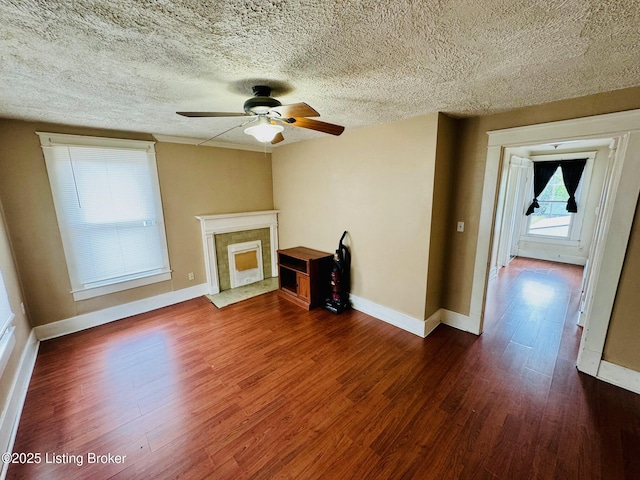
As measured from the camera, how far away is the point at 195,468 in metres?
1.52

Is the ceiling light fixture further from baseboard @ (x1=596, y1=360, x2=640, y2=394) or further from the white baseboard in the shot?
the white baseboard

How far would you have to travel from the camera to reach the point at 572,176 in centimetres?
514

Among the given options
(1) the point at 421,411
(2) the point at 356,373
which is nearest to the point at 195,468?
(2) the point at 356,373

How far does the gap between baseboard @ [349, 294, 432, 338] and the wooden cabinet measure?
47 cm

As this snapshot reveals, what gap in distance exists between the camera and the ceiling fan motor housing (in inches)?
67.0

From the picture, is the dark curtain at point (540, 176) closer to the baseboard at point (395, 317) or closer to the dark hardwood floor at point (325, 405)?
the dark hardwood floor at point (325, 405)

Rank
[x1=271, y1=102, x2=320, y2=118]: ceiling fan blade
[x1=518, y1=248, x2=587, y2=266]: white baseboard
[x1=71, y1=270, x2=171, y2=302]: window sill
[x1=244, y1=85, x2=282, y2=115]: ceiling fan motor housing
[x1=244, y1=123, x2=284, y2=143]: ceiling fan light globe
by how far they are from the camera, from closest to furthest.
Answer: [x1=271, y1=102, x2=320, y2=118]: ceiling fan blade → [x1=244, y1=85, x2=282, y2=115]: ceiling fan motor housing → [x1=244, y1=123, x2=284, y2=143]: ceiling fan light globe → [x1=71, y1=270, x2=171, y2=302]: window sill → [x1=518, y1=248, x2=587, y2=266]: white baseboard

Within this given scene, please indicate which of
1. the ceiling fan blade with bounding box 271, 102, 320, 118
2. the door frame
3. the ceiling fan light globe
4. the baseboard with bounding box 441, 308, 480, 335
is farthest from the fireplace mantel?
the door frame

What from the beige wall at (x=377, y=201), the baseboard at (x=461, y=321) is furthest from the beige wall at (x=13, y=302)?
the baseboard at (x=461, y=321)

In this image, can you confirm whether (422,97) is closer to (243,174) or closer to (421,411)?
(421,411)

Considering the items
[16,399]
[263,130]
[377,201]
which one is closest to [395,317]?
[377,201]

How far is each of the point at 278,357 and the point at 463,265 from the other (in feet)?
7.24

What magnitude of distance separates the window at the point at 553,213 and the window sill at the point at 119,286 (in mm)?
7357

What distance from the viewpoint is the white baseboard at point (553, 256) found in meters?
5.26
